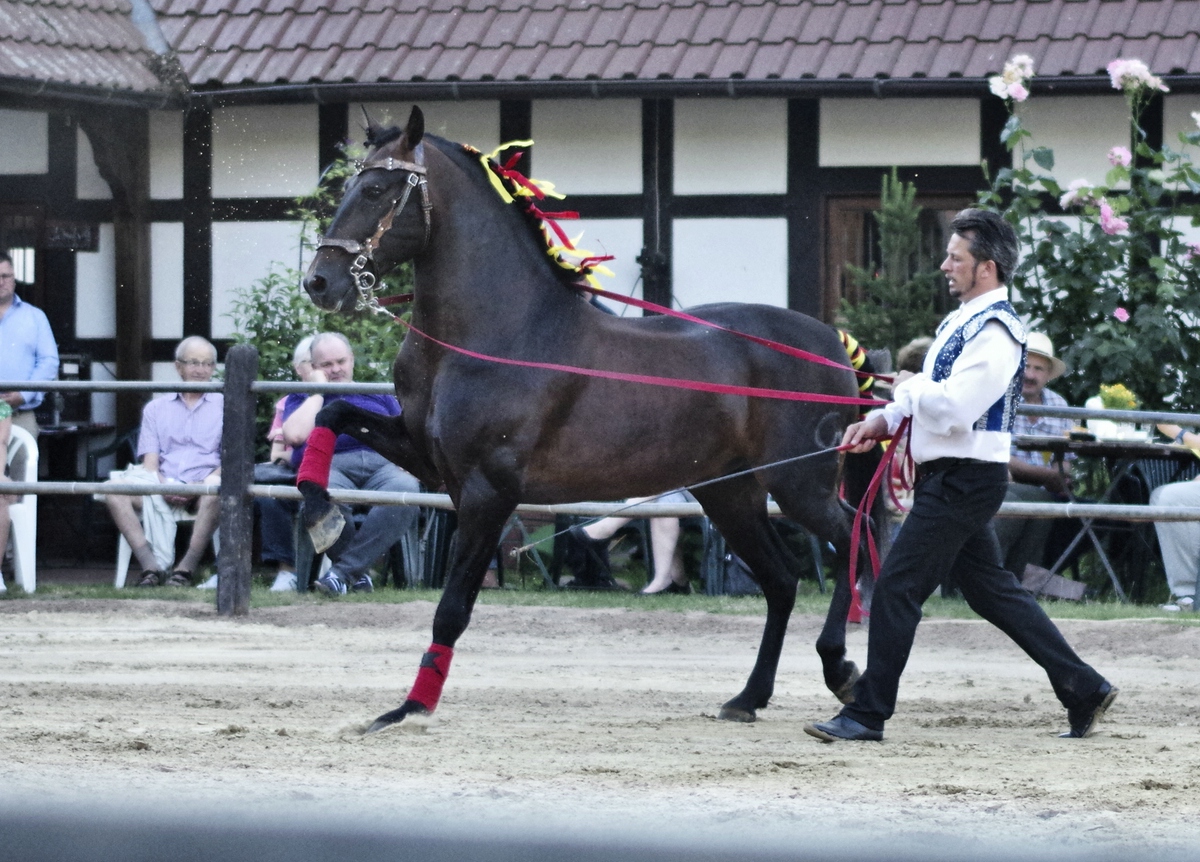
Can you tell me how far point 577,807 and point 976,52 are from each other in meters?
8.15

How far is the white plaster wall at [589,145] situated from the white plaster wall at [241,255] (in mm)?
1861

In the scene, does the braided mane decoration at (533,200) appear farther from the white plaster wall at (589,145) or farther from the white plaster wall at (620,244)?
the white plaster wall at (589,145)

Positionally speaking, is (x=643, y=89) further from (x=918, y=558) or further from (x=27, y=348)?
(x=918, y=558)

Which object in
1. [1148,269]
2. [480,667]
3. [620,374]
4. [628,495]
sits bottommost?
[480,667]

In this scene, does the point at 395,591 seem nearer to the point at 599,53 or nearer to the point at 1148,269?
the point at 599,53

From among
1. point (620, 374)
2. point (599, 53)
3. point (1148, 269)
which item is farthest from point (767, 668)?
point (599, 53)

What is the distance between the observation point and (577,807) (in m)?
3.62

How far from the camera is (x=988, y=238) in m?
4.89

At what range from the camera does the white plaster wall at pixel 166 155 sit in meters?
12.1

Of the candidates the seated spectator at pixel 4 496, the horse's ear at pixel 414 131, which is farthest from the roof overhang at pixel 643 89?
the horse's ear at pixel 414 131

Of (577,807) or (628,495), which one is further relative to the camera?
(628,495)

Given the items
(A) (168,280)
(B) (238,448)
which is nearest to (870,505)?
(B) (238,448)

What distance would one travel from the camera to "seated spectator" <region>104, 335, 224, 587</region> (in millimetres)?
9703

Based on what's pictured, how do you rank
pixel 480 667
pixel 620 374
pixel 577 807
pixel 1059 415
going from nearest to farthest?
1. pixel 577 807
2. pixel 620 374
3. pixel 480 667
4. pixel 1059 415
